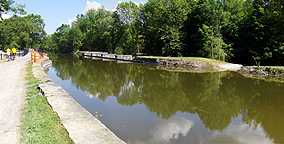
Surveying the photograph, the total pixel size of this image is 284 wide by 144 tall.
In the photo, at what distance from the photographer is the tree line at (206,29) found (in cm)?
2733

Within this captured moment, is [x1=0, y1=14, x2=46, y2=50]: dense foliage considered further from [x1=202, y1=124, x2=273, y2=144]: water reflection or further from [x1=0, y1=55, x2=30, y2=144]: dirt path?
[x1=202, y1=124, x2=273, y2=144]: water reflection

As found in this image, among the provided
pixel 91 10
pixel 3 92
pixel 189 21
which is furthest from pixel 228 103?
pixel 91 10

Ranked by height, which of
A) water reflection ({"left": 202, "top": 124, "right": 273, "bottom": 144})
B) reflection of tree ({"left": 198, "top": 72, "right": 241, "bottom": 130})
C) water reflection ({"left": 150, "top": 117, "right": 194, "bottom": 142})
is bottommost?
water reflection ({"left": 202, "top": 124, "right": 273, "bottom": 144})

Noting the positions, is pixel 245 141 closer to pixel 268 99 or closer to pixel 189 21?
pixel 268 99

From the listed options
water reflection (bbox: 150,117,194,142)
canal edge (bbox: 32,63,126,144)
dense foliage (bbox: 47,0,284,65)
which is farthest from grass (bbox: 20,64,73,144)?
dense foliage (bbox: 47,0,284,65)

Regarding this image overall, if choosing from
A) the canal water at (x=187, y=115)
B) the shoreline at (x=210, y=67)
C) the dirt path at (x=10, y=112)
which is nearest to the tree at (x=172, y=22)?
the shoreline at (x=210, y=67)

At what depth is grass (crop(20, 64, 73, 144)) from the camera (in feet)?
12.2

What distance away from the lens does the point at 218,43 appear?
29.2 m

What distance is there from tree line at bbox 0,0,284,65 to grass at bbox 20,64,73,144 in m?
22.3

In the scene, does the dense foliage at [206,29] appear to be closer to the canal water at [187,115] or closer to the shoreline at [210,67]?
the shoreline at [210,67]

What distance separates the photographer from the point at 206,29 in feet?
95.7

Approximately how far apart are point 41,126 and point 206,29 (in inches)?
1130

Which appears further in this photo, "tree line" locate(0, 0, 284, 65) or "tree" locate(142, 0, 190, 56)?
"tree" locate(142, 0, 190, 56)

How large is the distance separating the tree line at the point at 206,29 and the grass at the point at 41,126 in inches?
878
